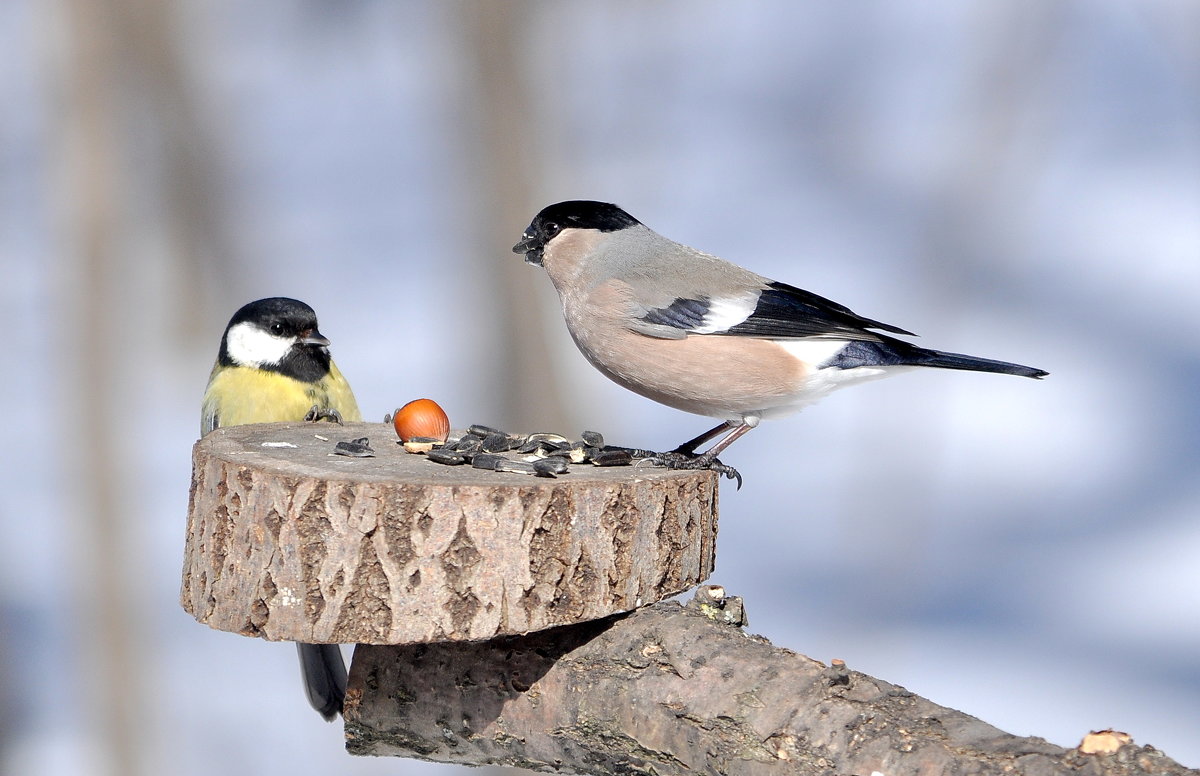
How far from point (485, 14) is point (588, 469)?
369 cm

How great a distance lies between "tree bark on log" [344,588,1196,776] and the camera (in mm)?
1995

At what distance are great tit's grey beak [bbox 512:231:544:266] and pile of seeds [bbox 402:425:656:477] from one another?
2.39 ft

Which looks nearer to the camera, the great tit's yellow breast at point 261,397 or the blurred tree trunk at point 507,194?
the great tit's yellow breast at point 261,397

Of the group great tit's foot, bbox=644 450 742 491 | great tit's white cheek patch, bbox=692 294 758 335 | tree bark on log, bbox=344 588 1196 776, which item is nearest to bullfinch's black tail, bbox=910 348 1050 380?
great tit's white cheek patch, bbox=692 294 758 335

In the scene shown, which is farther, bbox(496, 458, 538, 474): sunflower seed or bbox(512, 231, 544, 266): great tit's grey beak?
bbox(512, 231, 544, 266): great tit's grey beak

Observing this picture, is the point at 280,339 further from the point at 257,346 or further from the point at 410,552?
the point at 410,552

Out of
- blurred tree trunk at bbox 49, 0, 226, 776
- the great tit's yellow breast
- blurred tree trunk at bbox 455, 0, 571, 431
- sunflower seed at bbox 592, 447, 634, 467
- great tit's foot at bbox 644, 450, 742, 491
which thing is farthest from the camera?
blurred tree trunk at bbox 455, 0, 571, 431

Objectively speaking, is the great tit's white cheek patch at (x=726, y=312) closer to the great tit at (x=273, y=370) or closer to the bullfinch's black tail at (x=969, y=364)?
the bullfinch's black tail at (x=969, y=364)

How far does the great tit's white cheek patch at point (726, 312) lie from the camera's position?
3.30 m

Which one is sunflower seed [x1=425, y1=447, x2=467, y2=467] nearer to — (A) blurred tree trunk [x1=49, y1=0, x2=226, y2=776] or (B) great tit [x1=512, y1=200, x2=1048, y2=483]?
(B) great tit [x1=512, y1=200, x2=1048, y2=483]

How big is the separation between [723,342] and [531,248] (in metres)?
0.79

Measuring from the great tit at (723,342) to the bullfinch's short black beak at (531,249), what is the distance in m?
0.26

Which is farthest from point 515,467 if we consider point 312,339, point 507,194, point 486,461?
point 507,194

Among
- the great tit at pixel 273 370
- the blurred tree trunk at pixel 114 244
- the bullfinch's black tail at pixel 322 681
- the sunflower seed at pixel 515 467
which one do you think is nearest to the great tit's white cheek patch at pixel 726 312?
the sunflower seed at pixel 515 467
